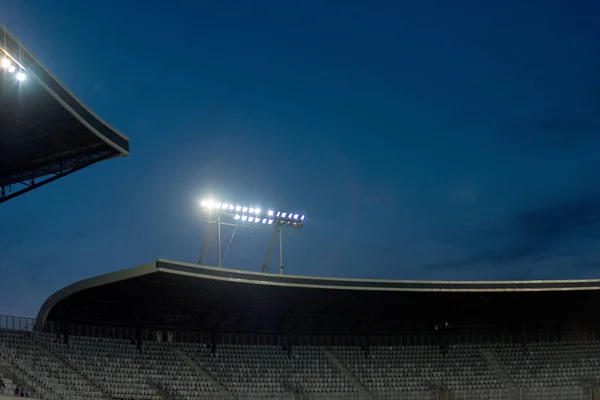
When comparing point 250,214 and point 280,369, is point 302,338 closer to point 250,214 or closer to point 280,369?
point 280,369

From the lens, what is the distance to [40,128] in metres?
33.0

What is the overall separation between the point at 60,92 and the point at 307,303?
71.3ft

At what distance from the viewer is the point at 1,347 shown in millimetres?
35188

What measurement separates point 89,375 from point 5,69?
16.9 meters

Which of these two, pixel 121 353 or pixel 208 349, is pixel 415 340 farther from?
pixel 121 353

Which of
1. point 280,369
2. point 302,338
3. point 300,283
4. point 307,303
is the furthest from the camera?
point 302,338

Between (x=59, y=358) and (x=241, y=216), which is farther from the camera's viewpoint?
(x=241, y=216)

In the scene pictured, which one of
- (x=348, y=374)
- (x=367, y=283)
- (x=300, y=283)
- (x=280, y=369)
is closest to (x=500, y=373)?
(x=348, y=374)

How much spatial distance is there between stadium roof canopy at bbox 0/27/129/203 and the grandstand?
5893 millimetres

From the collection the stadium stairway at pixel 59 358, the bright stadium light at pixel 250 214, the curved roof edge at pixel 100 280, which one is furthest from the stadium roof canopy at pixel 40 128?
the bright stadium light at pixel 250 214

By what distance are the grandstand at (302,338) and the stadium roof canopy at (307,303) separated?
0.26 ft

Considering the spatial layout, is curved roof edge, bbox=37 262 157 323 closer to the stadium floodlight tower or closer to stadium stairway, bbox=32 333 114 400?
stadium stairway, bbox=32 333 114 400

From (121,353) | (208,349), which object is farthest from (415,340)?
(121,353)

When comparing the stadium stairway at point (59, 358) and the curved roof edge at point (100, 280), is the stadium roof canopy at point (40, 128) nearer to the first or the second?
the curved roof edge at point (100, 280)
